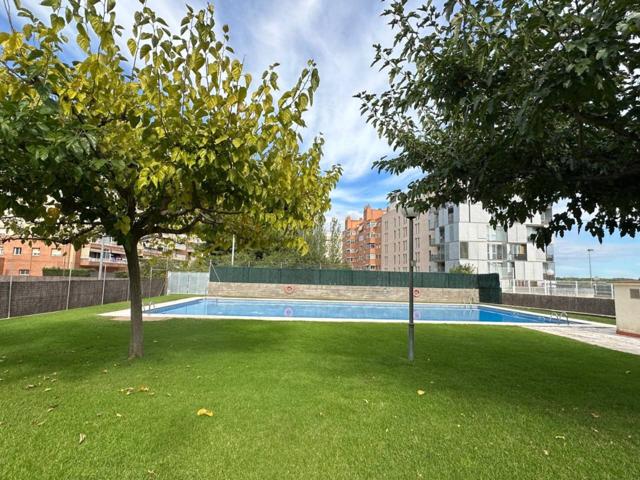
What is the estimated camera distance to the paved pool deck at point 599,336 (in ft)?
33.9

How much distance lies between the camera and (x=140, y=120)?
14.4ft

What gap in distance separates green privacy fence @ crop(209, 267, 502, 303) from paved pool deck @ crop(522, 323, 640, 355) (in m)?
15.4

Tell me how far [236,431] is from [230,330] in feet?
25.7

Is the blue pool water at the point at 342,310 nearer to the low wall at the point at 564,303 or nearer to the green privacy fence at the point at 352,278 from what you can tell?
the low wall at the point at 564,303

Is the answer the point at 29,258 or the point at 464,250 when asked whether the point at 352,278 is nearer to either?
the point at 464,250

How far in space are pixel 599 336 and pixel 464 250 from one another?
33.3 m

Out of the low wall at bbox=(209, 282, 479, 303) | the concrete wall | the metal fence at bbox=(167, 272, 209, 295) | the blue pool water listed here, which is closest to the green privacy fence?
the low wall at bbox=(209, 282, 479, 303)

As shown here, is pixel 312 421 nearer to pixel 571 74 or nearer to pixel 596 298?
pixel 571 74

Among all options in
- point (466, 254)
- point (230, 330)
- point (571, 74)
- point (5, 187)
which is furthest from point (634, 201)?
point (466, 254)

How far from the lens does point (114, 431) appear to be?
393 centimetres

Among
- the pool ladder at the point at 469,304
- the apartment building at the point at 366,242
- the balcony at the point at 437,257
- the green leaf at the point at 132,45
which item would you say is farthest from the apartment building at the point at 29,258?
the green leaf at the point at 132,45

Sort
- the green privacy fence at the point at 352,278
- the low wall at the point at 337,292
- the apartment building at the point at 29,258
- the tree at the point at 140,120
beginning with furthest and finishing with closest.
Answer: the apartment building at the point at 29,258
the green privacy fence at the point at 352,278
the low wall at the point at 337,292
the tree at the point at 140,120

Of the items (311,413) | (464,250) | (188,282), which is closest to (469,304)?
(464,250)

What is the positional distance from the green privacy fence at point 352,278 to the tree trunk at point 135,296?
22.8 meters
